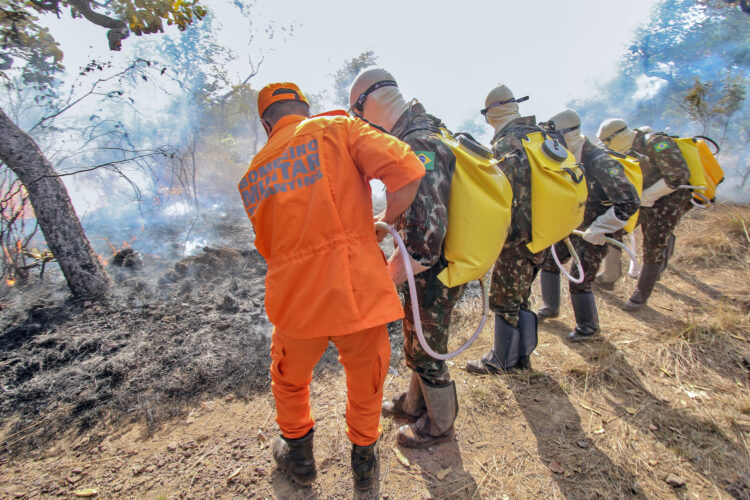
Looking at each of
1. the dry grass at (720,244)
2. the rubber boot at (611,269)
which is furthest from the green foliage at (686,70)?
the rubber boot at (611,269)

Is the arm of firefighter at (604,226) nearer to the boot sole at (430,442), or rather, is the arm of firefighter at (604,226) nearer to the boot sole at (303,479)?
the boot sole at (430,442)

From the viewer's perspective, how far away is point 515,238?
2445 millimetres

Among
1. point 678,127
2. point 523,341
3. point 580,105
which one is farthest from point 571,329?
point 580,105

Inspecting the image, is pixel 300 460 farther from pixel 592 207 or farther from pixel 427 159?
pixel 592 207

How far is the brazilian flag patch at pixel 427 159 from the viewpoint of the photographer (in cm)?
155

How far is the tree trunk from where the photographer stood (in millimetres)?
3391

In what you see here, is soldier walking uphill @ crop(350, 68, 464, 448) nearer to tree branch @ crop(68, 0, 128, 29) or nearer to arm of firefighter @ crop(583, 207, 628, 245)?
arm of firefighter @ crop(583, 207, 628, 245)

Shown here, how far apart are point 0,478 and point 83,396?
1.93ft

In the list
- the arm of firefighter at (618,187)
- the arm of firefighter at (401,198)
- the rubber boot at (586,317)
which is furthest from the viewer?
the rubber boot at (586,317)

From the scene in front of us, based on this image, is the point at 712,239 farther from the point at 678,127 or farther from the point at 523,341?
the point at 678,127

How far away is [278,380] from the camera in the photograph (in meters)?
1.65

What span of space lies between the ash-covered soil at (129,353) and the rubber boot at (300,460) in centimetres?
95

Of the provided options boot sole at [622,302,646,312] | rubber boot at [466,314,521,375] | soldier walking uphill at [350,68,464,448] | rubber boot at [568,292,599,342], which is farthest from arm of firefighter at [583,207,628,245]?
soldier walking uphill at [350,68,464,448]

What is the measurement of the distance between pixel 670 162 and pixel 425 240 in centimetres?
381
